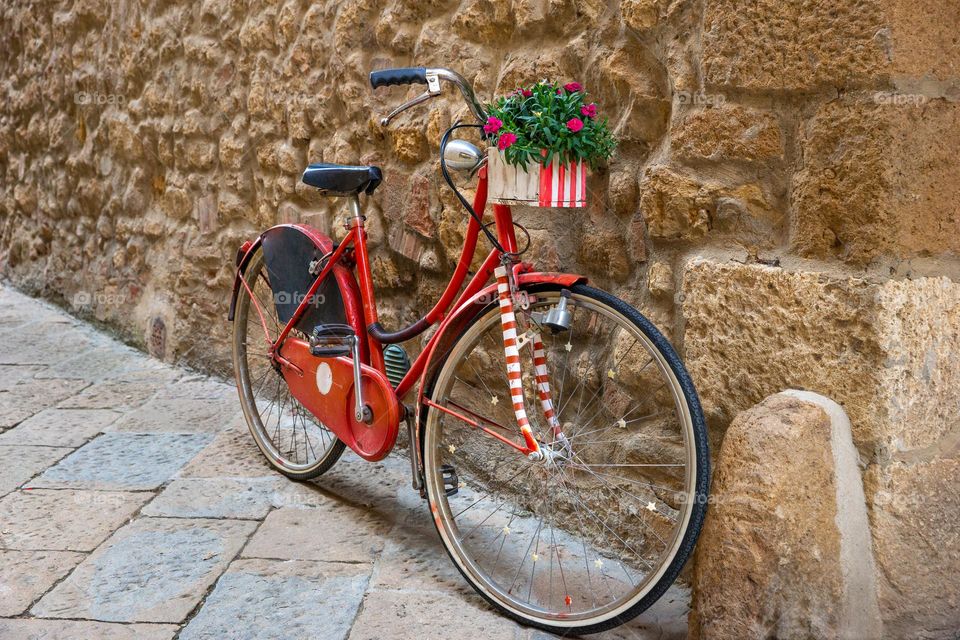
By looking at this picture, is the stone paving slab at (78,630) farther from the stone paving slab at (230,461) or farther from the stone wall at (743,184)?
the stone wall at (743,184)

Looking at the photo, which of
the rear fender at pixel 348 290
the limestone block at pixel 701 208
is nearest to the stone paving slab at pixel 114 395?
the rear fender at pixel 348 290

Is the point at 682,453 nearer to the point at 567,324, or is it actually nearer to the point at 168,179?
the point at 567,324

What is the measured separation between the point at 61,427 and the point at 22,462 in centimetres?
40

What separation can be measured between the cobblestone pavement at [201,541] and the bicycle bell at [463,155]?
1.09m

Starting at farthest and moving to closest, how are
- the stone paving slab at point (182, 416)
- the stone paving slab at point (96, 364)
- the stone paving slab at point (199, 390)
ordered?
the stone paving slab at point (96, 364) → the stone paving slab at point (199, 390) → the stone paving slab at point (182, 416)

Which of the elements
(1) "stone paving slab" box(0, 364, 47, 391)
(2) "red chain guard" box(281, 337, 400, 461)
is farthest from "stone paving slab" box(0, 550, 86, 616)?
(1) "stone paving slab" box(0, 364, 47, 391)

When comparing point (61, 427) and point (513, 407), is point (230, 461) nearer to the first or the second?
point (61, 427)

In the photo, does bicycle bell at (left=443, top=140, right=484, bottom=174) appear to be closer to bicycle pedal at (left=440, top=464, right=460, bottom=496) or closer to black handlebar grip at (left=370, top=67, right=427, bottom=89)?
black handlebar grip at (left=370, top=67, right=427, bottom=89)

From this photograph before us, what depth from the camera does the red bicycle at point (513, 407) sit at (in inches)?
83.5

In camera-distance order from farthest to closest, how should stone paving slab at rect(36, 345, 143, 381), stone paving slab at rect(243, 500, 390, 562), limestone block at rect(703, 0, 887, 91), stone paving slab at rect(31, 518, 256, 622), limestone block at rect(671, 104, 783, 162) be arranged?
stone paving slab at rect(36, 345, 143, 381)
stone paving slab at rect(243, 500, 390, 562)
stone paving slab at rect(31, 518, 256, 622)
limestone block at rect(671, 104, 783, 162)
limestone block at rect(703, 0, 887, 91)

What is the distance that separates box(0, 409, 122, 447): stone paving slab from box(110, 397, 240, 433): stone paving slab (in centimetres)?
8

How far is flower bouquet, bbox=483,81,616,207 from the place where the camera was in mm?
1971

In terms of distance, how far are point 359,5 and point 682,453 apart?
1940 mm

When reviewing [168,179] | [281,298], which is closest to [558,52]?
[281,298]
